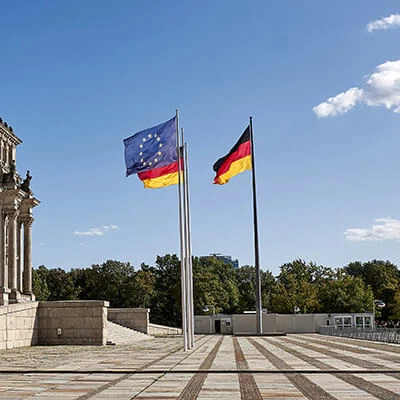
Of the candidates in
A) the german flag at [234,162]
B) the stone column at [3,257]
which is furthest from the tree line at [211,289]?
the german flag at [234,162]

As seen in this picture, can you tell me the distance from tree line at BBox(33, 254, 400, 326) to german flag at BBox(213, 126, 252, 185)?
50929 millimetres

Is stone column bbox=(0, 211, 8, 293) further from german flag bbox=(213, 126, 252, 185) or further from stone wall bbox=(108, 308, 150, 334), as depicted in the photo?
german flag bbox=(213, 126, 252, 185)

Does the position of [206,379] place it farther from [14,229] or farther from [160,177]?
[14,229]

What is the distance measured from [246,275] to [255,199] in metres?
82.6

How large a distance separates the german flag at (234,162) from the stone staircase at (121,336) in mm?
11484

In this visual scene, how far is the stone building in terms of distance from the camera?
5416 cm

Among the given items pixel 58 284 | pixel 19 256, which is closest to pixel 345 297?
pixel 58 284

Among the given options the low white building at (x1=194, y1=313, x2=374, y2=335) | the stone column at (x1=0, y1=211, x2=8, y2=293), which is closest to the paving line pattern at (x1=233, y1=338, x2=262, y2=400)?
the stone column at (x1=0, y1=211, x2=8, y2=293)

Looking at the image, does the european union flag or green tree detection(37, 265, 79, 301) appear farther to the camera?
green tree detection(37, 265, 79, 301)

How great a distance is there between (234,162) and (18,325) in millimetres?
16780

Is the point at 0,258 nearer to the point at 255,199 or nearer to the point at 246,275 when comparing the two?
the point at 255,199

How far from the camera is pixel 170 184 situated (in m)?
31.9

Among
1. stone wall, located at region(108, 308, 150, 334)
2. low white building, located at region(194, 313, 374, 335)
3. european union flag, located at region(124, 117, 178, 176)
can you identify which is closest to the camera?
european union flag, located at region(124, 117, 178, 176)

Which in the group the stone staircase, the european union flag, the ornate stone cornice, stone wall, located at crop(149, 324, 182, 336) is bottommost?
stone wall, located at crop(149, 324, 182, 336)
